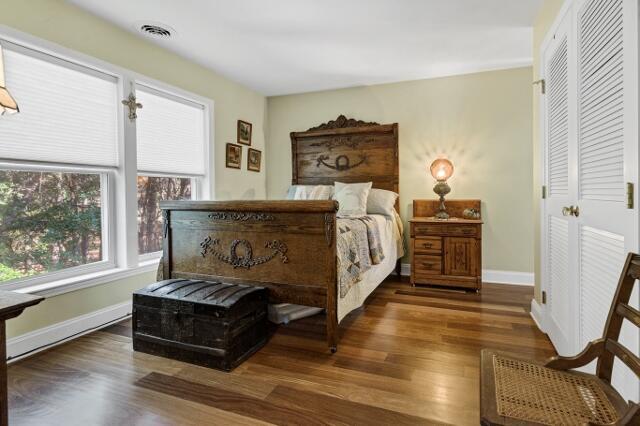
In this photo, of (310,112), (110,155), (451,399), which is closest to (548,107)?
(451,399)

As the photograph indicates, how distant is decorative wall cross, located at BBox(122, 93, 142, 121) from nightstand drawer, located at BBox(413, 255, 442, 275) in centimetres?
316

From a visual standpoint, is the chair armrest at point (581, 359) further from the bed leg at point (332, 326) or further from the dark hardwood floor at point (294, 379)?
the bed leg at point (332, 326)

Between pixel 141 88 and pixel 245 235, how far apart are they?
6.15ft

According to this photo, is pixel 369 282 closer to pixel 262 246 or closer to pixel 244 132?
pixel 262 246

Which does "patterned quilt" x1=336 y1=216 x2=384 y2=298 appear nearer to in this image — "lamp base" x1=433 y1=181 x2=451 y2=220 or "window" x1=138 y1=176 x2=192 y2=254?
"lamp base" x1=433 y1=181 x2=451 y2=220

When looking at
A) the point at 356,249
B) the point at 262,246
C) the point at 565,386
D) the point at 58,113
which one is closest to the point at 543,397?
the point at 565,386

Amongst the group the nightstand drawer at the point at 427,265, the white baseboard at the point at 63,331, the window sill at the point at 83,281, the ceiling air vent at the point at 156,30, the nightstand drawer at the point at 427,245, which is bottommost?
the white baseboard at the point at 63,331

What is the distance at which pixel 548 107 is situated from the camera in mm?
2359

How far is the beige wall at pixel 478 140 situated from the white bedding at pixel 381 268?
0.49 metres

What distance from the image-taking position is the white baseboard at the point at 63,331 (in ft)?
7.16

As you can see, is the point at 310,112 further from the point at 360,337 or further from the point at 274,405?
the point at 274,405

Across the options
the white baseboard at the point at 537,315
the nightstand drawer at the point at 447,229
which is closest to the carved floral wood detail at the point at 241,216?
the nightstand drawer at the point at 447,229

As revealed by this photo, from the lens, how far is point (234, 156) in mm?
4375

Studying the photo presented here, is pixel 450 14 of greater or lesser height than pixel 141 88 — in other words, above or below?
above
